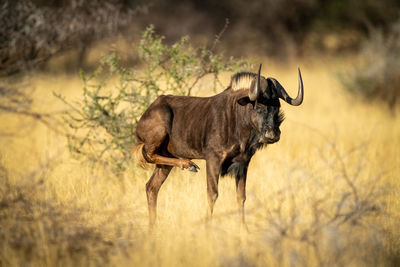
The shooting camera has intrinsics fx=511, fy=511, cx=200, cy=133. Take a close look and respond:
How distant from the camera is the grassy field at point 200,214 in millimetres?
3980

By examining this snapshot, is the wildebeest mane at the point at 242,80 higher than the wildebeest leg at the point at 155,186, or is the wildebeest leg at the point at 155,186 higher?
the wildebeest mane at the point at 242,80

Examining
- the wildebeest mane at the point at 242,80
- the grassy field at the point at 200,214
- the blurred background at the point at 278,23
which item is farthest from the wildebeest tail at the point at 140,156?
the blurred background at the point at 278,23

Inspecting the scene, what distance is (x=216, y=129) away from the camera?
16.5 feet

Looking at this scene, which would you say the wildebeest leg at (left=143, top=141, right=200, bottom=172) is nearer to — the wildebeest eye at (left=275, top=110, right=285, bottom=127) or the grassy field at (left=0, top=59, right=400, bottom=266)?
the grassy field at (left=0, top=59, right=400, bottom=266)

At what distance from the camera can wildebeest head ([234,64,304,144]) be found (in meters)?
4.70

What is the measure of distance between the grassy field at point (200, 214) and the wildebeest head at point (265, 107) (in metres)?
0.48

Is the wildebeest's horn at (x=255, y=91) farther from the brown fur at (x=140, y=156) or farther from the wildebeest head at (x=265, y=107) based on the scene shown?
the brown fur at (x=140, y=156)

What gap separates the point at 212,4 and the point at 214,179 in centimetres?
2181

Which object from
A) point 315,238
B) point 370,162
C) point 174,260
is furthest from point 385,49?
point 174,260

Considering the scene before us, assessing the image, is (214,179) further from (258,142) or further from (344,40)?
(344,40)

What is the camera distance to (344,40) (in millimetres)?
24234

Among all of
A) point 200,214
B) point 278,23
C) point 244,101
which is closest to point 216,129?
point 244,101

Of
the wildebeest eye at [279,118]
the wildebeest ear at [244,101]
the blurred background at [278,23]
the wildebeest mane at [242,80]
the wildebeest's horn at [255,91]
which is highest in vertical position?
the blurred background at [278,23]

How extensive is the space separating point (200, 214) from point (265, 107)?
134 cm
